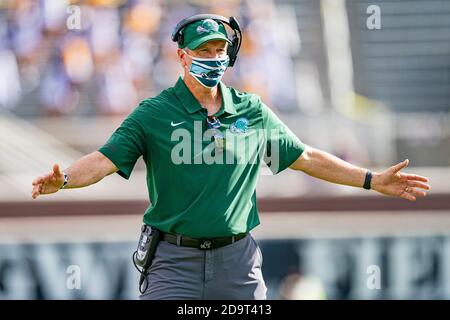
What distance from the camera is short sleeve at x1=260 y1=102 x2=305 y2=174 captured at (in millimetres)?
5332

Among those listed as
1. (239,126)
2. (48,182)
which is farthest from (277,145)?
(48,182)

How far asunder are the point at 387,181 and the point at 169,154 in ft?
3.75

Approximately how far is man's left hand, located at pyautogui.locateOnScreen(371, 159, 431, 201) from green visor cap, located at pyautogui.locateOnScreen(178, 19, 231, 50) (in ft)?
3.46

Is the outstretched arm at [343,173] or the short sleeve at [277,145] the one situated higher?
the short sleeve at [277,145]

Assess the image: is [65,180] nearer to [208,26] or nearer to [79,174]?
[79,174]

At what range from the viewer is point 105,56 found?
11.1 metres

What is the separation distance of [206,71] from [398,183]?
1130mm

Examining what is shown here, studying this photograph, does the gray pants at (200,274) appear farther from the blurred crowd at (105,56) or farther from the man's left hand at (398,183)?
the blurred crowd at (105,56)

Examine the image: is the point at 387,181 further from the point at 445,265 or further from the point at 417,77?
the point at 417,77

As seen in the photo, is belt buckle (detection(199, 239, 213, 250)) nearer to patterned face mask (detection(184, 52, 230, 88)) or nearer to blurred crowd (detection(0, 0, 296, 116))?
patterned face mask (detection(184, 52, 230, 88))

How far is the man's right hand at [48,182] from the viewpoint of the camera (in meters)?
4.91

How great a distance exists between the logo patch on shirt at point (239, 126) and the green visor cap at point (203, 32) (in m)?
0.39

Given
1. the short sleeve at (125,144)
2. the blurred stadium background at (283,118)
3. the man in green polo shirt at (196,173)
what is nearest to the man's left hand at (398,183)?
the man in green polo shirt at (196,173)
